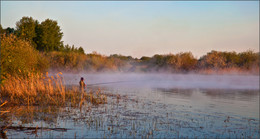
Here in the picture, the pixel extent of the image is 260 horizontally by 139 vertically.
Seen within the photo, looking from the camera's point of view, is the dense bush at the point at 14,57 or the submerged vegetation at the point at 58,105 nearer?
the submerged vegetation at the point at 58,105

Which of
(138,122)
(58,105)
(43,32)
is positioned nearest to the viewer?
(138,122)

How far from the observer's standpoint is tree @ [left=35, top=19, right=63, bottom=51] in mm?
65625

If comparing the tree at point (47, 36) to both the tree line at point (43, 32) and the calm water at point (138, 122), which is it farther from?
the calm water at point (138, 122)

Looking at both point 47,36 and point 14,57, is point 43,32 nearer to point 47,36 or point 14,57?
point 47,36

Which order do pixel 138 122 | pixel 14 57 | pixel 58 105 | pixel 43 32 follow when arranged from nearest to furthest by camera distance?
pixel 138 122 → pixel 58 105 → pixel 14 57 → pixel 43 32

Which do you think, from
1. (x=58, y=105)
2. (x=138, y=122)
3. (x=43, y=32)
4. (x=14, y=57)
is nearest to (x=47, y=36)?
(x=43, y=32)

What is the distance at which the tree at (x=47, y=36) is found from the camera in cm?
6562

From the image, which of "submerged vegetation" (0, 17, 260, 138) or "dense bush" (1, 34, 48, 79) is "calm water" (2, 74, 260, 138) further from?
"dense bush" (1, 34, 48, 79)

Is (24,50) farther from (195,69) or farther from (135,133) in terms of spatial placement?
(195,69)

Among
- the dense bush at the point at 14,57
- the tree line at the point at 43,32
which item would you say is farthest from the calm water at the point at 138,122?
the tree line at the point at 43,32

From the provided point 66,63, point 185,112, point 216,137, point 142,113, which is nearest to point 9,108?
point 142,113

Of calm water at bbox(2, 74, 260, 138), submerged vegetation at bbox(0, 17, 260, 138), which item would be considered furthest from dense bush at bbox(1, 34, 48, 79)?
calm water at bbox(2, 74, 260, 138)

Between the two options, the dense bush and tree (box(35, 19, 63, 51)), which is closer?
the dense bush

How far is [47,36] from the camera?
6600 centimetres
